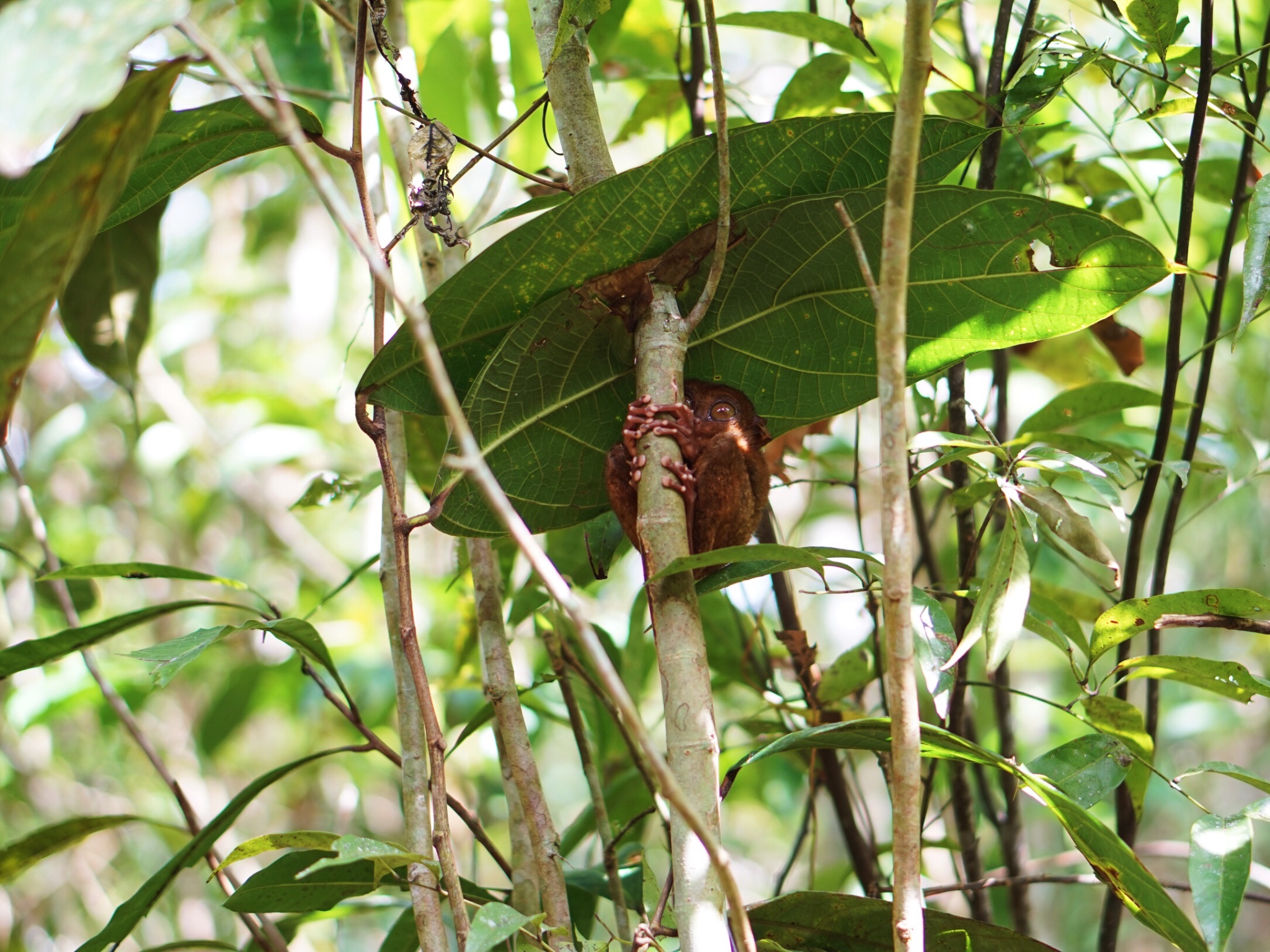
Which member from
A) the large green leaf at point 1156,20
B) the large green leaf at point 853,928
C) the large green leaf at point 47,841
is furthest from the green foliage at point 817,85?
the large green leaf at point 47,841

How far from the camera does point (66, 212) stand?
76 centimetres

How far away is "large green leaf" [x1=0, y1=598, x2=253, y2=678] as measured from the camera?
3.83 ft

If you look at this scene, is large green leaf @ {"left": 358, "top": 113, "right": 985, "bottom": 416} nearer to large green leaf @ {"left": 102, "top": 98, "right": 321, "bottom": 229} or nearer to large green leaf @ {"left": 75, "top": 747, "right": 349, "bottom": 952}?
large green leaf @ {"left": 102, "top": 98, "right": 321, "bottom": 229}

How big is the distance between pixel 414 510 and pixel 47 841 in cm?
211

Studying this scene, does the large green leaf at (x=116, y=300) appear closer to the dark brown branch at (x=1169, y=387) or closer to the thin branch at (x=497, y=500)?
the thin branch at (x=497, y=500)

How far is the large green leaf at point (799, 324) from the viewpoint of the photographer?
993 millimetres

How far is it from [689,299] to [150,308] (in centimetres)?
108

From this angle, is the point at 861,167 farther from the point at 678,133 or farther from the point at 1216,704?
the point at 1216,704

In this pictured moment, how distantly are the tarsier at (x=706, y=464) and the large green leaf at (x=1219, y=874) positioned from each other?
513 millimetres

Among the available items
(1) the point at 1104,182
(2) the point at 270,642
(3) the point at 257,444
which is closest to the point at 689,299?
(1) the point at 1104,182

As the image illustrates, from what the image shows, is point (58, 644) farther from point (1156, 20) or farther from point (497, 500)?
point (1156, 20)

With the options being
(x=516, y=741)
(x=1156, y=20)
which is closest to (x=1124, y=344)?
(x=1156, y=20)

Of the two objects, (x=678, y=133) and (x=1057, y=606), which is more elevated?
(x=678, y=133)

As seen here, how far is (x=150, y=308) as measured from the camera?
1727 millimetres
